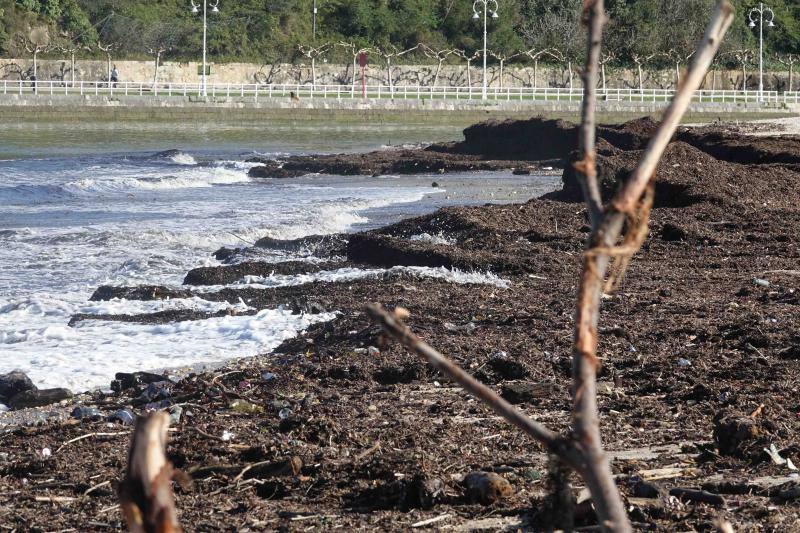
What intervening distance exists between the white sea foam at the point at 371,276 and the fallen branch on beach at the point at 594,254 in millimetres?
9776

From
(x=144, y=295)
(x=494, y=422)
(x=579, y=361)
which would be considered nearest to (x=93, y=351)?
(x=144, y=295)

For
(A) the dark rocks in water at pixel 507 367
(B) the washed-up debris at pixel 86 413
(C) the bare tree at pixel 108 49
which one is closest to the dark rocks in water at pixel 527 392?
(A) the dark rocks in water at pixel 507 367

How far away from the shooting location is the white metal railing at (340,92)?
57.8 m

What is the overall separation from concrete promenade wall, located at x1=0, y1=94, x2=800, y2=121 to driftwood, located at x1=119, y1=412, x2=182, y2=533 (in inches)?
2089

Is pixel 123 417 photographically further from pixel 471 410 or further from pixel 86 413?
pixel 471 410

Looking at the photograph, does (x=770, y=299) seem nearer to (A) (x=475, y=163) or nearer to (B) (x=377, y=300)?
(B) (x=377, y=300)

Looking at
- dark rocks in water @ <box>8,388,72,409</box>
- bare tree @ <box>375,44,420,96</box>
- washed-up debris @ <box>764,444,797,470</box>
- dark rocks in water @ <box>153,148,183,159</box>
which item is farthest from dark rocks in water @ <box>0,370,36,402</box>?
bare tree @ <box>375,44,420,96</box>

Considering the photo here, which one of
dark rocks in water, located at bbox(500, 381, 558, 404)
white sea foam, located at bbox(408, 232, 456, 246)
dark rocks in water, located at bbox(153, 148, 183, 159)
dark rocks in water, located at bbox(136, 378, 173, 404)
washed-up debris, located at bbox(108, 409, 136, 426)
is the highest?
dark rocks in water, located at bbox(153, 148, 183, 159)

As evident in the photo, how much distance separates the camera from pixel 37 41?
70.0 meters

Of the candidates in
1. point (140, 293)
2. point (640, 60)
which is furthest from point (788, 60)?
point (140, 293)

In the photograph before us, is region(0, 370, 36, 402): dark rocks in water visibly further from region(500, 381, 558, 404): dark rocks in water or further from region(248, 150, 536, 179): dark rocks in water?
region(248, 150, 536, 179): dark rocks in water

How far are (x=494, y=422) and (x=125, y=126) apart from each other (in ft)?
161

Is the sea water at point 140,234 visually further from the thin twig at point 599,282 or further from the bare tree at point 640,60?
the bare tree at point 640,60

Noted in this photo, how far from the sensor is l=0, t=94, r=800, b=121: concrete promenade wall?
171ft
